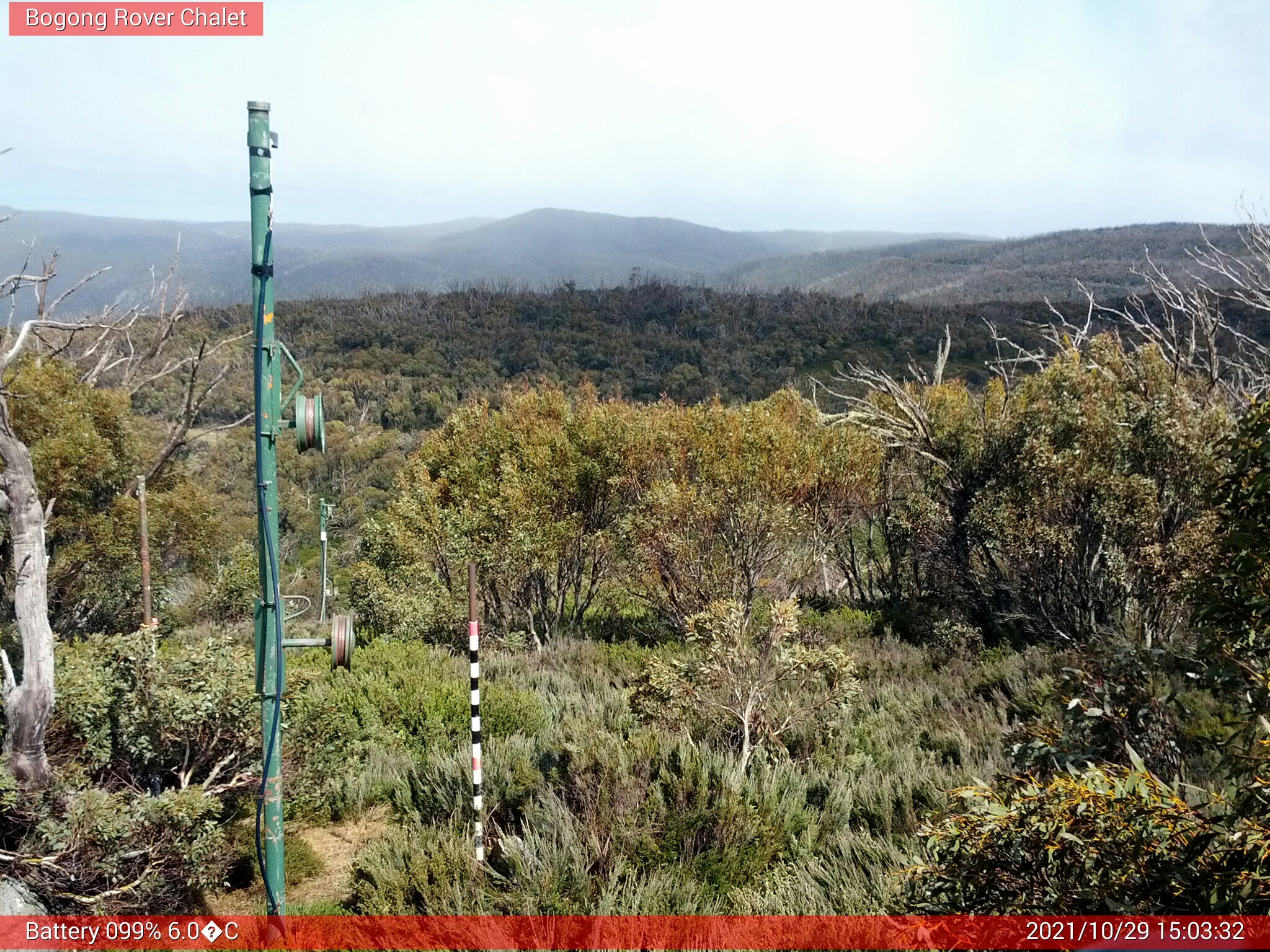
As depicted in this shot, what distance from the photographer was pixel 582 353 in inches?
2530

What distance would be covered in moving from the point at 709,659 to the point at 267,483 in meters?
5.17

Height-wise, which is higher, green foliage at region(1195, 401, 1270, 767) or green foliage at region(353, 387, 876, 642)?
green foliage at region(1195, 401, 1270, 767)

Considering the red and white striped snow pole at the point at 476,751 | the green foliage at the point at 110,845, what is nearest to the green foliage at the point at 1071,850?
the red and white striped snow pole at the point at 476,751

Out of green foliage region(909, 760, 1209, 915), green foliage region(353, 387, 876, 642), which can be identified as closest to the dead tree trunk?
green foliage region(909, 760, 1209, 915)

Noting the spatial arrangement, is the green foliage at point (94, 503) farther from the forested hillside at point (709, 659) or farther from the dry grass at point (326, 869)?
the dry grass at point (326, 869)

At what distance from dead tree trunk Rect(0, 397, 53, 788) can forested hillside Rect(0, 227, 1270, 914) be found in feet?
0.13

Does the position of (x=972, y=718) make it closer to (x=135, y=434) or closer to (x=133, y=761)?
(x=133, y=761)

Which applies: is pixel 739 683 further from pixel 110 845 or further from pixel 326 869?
pixel 110 845

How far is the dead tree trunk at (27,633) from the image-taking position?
552 centimetres

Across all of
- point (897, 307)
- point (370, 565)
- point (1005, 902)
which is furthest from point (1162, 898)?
point (897, 307)

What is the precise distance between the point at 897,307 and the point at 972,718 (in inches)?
2833

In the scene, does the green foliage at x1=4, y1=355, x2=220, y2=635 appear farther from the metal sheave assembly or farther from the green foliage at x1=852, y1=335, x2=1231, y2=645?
the green foliage at x1=852, y1=335, x2=1231, y2=645

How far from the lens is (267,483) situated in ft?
13.9

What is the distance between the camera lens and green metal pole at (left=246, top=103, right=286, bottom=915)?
13.6 ft
